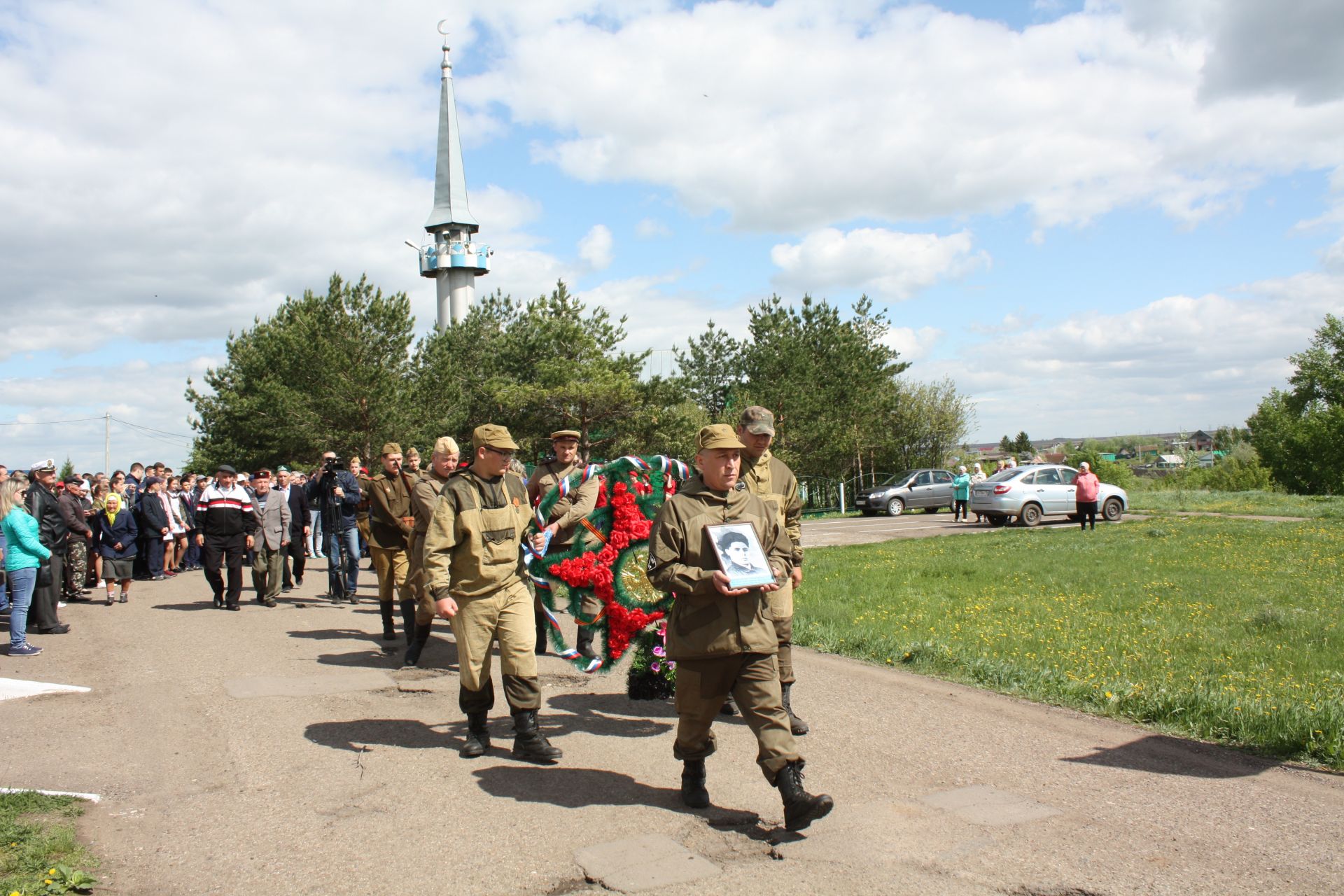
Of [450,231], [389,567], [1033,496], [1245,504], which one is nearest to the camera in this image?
[389,567]

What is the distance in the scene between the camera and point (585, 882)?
412 centimetres

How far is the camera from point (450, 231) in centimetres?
7738

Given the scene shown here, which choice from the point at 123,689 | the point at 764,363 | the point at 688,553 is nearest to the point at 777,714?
the point at 688,553

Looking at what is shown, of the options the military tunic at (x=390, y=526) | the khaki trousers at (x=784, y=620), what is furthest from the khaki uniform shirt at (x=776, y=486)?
the military tunic at (x=390, y=526)

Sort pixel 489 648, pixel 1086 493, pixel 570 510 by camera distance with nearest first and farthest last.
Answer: pixel 489 648
pixel 570 510
pixel 1086 493

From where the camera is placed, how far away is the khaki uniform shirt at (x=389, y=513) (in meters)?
9.82

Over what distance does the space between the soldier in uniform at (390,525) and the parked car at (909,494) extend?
28936 mm

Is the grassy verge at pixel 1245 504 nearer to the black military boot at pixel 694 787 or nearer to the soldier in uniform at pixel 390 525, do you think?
the soldier in uniform at pixel 390 525

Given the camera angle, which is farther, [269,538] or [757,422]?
[269,538]

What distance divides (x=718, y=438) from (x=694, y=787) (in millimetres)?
1805

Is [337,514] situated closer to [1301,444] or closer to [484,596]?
[484,596]

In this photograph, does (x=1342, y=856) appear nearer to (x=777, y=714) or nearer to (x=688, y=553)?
(x=777, y=714)

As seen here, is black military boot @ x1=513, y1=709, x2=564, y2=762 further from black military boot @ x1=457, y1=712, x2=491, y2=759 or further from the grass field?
the grass field

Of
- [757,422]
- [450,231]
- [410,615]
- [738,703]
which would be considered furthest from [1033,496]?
[450,231]
